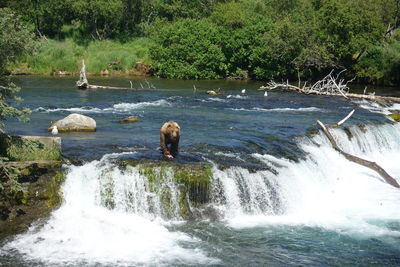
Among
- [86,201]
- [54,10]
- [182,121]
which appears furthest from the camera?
[54,10]

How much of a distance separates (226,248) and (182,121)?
1303 centimetres

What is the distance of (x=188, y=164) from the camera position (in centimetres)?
1578

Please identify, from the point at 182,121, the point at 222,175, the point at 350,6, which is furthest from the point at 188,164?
the point at 350,6

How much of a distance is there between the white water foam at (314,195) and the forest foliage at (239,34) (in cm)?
2877

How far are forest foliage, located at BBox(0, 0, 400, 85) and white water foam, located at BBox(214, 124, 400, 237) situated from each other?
28.8 metres

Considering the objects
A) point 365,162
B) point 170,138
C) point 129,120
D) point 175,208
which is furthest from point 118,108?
point 175,208

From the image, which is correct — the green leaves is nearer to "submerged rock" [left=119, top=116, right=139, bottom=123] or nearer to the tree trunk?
"submerged rock" [left=119, top=116, right=139, bottom=123]

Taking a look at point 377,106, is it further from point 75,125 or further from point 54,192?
point 54,192

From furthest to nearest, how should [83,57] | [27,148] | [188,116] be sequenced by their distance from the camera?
[83,57]
[188,116]
[27,148]

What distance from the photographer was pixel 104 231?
13.1 metres

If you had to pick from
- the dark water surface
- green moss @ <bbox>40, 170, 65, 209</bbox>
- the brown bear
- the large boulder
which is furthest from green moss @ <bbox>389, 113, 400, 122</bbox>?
green moss @ <bbox>40, 170, 65, 209</bbox>

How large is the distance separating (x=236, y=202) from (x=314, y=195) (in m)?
3.35

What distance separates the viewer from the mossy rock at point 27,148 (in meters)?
13.9

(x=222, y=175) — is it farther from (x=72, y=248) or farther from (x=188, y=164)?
(x=72, y=248)
